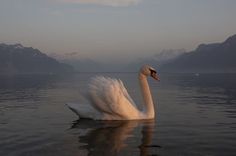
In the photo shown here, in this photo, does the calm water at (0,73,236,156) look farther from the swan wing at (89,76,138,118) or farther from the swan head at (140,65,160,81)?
the swan head at (140,65,160,81)

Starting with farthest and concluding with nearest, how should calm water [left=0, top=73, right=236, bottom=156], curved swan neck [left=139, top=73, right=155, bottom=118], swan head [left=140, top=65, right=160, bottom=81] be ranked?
swan head [left=140, top=65, right=160, bottom=81]
curved swan neck [left=139, top=73, right=155, bottom=118]
calm water [left=0, top=73, right=236, bottom=156]

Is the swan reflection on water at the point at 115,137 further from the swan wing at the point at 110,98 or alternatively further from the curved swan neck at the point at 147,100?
the curved swan neck at the point at 147,100

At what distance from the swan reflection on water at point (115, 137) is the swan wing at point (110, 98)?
563 mm

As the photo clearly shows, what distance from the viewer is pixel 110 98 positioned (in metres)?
17.5

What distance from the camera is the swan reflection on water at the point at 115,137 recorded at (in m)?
12.2

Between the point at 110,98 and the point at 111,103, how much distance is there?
252 millimetres

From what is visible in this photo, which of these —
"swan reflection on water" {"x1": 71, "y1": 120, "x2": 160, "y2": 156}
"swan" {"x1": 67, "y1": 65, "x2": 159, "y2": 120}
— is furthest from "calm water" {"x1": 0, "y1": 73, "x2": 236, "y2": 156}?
"swan" {"x1": 67, "y1": 65, "x2": 159, "y2": 120}

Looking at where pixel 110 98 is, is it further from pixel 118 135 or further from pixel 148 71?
pixel 148 71

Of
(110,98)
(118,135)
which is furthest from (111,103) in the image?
(118,135)

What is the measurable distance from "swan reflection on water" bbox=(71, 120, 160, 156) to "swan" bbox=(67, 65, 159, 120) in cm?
47

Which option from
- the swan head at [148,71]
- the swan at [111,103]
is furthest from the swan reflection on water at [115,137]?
the swan head at [148,71]

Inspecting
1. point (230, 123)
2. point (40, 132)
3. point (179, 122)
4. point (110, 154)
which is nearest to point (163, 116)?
point (179, 122)

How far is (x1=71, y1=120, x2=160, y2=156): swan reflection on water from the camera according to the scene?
39.9 feet

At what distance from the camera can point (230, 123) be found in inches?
714
